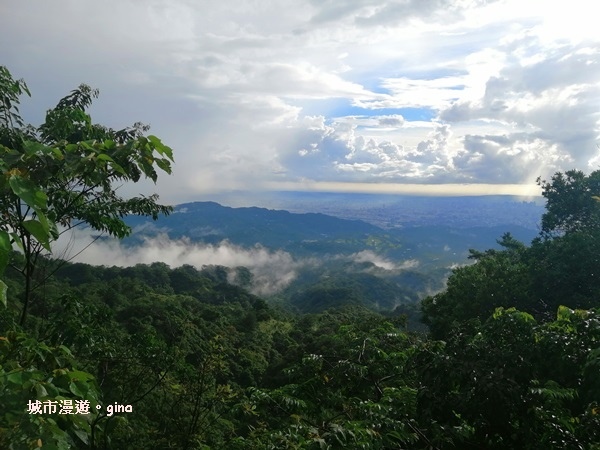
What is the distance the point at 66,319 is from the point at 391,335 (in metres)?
4.65

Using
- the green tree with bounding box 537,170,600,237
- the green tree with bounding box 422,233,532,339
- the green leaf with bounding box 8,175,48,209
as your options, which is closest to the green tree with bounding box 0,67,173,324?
the green leaf with bounding box 8,175,48,209

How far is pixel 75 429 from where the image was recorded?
262 cm

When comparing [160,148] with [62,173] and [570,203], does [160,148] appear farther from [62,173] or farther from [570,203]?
[570,203]

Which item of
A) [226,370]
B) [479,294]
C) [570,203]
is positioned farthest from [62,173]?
[570,203]

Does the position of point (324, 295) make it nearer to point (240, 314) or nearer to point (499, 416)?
point (240, 314)

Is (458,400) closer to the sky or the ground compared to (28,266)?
closer to the ground

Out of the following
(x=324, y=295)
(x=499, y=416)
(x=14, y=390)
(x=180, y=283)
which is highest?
(x=14, y=390)

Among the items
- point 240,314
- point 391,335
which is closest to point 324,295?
point 240,314

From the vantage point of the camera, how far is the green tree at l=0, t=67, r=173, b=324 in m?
2.01

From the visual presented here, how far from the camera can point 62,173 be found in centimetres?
263

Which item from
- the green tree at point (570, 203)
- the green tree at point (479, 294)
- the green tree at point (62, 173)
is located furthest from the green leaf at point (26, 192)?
the green tree at point (570, 203)

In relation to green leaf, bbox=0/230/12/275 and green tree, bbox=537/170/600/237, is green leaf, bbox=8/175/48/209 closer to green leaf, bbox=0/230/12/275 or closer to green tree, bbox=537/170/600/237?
green leaf, bbox=0/230/12/275

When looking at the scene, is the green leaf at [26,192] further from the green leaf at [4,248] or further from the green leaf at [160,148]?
the green leaf at [160,148]

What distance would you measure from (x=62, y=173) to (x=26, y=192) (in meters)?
0.74
